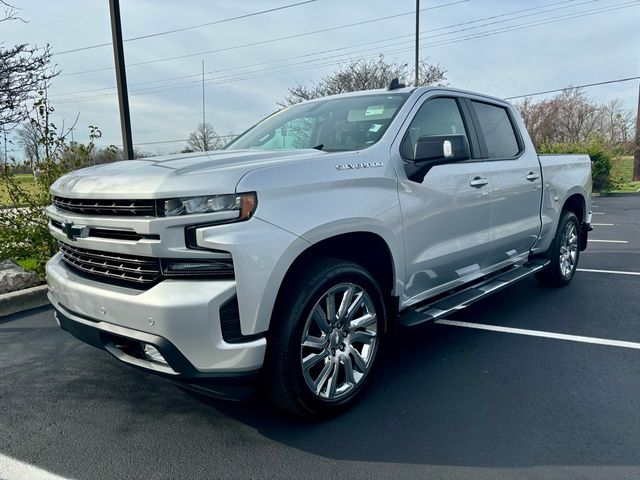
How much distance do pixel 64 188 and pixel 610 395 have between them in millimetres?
3631

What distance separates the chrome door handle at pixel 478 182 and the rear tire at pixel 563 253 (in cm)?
197

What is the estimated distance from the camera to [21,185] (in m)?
6.11

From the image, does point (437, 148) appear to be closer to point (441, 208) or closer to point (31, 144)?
point (441, 208)

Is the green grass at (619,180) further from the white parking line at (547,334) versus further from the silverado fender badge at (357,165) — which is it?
the silverado fender badge at (357,165)

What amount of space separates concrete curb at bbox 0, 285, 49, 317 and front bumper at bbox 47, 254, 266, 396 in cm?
296

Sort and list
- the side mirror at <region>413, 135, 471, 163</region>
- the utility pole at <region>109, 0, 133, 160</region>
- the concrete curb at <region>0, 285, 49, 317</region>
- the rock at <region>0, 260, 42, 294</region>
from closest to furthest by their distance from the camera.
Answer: the side mirror at <region>413, 135, 471, 163</region>, the concrete curb at <region>0, 285, 49, 317</region>, the rock at <region>0, 260, 42, 294</region>, the utility pole at <region>109, 0, 133, 160</region>

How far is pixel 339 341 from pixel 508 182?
93.5 inches

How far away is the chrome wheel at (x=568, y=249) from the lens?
5.62 meters

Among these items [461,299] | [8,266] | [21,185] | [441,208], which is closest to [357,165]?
[441,208]

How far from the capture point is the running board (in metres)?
3.34

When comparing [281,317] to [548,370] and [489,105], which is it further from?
[489,105]

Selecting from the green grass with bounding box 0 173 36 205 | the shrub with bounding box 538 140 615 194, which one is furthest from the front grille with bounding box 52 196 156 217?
the shrub with bounding box 538 140 615 194

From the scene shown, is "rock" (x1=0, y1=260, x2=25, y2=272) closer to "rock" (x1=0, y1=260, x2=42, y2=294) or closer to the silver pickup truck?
"rock" (x1=0, y1=260, x2=42, y2=294)

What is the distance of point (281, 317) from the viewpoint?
2.51m
